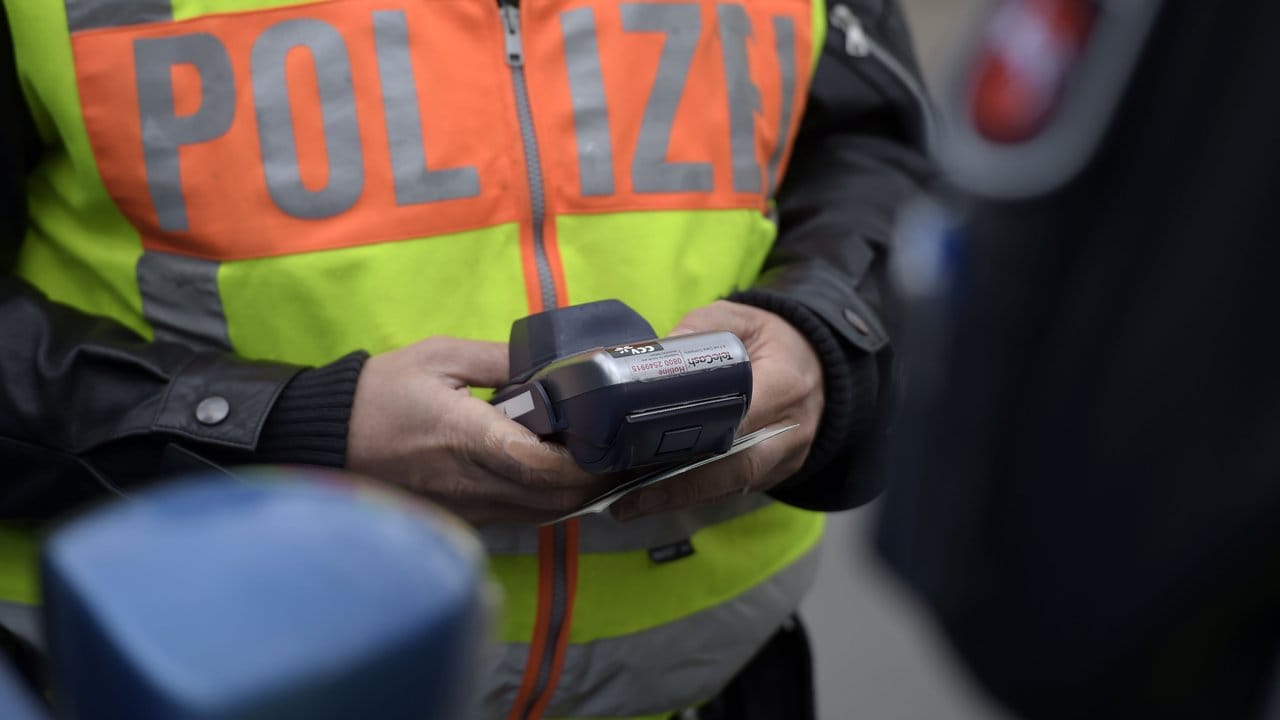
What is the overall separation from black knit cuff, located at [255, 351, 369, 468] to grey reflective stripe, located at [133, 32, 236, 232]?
0.18m

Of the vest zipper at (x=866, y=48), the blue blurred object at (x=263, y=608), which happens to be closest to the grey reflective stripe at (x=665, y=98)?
the vest zipper at (x=866, y=48)

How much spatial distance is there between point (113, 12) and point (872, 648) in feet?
8.99

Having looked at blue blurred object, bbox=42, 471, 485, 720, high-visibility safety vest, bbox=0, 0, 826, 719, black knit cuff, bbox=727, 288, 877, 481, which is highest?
blue blurred object, bbox=42, 471, 485, 720

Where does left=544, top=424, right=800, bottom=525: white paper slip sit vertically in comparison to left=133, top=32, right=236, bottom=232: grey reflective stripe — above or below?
below

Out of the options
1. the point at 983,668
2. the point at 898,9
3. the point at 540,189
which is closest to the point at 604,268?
the point at 540,189

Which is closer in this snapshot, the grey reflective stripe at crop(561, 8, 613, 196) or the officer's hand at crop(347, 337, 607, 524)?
the officer's hand at crop(347, 337, 607, 524)

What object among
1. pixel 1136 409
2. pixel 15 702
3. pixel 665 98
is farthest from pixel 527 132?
pixel 1136 409

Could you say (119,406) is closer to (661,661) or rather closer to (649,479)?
(649,479)

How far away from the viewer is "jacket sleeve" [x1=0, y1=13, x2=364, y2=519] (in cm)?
112

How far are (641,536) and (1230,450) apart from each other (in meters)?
1.32

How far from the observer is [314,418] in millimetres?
1114

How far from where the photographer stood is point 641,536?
1.30 metres

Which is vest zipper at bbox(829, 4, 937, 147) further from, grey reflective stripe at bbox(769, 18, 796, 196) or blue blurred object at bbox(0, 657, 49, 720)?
blue blurred object at bbox(0, 657, 49, 720)

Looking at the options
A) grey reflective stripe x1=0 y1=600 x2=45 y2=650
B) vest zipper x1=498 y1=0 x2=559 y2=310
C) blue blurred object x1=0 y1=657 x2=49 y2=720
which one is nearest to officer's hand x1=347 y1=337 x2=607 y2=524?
vest zipper x1=498 y1=0 x2=559 y2=310
